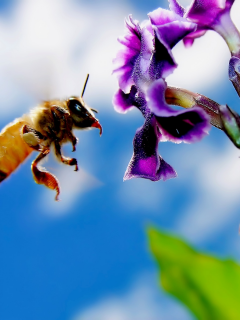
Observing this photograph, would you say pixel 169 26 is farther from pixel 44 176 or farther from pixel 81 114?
pixel 44 176

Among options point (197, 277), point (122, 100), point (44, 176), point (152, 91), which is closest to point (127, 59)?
point (122, 100)

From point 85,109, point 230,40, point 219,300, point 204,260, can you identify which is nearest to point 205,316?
point 219,300

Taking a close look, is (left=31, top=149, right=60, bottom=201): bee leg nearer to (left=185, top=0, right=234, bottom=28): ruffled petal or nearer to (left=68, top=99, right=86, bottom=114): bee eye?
(left=68, top=99, right=86, bottom=114): bee eye

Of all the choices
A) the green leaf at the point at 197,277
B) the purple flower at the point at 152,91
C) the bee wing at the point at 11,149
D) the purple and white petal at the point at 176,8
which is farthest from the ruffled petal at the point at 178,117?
the green leaf at the point at 197,277

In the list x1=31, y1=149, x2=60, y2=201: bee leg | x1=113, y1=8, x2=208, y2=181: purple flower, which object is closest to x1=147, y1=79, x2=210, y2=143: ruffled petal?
x1=113, y1=8, x2=208, y2=181: purple flower

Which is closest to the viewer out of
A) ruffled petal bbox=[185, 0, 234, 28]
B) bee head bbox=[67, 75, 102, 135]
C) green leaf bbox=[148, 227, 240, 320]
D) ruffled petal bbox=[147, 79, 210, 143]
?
ruffled petal bbox=[147, 79, 210, 143]
